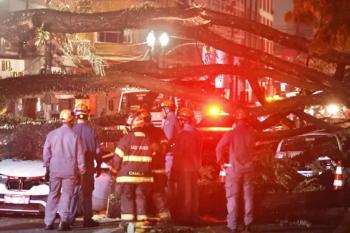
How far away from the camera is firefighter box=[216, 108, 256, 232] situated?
10500 millimetres

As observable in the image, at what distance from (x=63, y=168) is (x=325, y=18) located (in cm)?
465

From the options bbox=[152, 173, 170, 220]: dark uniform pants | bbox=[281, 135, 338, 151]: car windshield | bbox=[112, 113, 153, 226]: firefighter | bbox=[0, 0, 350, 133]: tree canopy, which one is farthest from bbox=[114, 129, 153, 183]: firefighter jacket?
bbox=[281, 135, 338, 151]: car windshield

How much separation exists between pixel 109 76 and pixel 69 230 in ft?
10.1

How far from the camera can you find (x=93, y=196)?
11656 mm

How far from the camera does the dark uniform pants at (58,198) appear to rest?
407 inches

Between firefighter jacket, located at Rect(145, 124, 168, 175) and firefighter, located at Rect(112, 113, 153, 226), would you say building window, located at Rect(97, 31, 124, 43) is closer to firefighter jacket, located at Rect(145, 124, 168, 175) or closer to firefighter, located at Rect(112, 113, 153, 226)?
firefighter jacket, located at Rect(145, 124, 168, 175)

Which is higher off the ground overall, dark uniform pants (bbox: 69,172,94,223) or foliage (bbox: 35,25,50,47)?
foliage (bbox: 35,25,50,47)

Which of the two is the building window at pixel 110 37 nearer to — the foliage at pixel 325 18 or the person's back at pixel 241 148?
the person's back at pixel 241 148

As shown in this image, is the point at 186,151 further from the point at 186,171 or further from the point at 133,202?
the point at 133,202

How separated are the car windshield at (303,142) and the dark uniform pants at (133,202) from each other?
7170mm

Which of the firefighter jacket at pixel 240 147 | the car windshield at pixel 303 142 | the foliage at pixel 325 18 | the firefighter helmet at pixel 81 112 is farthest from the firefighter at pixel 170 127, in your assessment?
the car windshield at pixel 303 142

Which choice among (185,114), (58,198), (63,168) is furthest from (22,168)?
(185,114)

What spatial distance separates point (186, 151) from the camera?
1101 centimetres

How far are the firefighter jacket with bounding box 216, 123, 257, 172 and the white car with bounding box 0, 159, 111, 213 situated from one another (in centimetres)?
226
